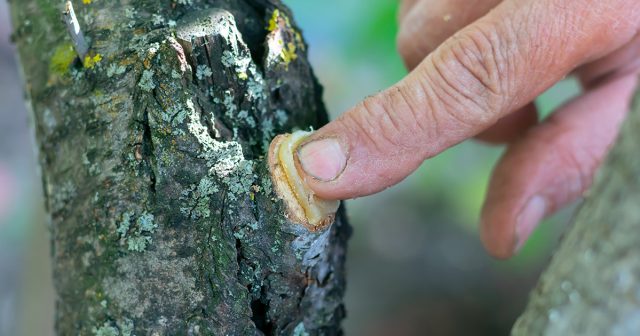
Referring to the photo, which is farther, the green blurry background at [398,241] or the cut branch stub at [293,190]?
the green blurry background at [398,241]

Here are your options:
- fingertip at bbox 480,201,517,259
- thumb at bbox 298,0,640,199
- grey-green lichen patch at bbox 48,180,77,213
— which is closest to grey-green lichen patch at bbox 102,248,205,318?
grey-green lichen patch at bbox 48,180,77,213

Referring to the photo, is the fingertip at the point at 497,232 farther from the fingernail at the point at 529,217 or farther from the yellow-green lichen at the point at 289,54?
the yellow-green lichen at the point at 289,54

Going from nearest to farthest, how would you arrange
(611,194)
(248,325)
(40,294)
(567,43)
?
(611,194)
(248,325)
(567,43)
(40,294)

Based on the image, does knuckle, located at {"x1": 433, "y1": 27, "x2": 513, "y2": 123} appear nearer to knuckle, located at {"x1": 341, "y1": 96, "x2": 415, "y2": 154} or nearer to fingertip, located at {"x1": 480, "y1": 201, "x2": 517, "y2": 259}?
knuckle, located at {"x1": 341, "y1": 96, "x2": 415, "y2": 154}

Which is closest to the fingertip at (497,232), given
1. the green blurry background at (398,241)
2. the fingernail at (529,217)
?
the fingernail at (529,217)

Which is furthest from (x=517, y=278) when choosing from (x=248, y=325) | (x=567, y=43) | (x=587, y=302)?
(x=587, y=302)

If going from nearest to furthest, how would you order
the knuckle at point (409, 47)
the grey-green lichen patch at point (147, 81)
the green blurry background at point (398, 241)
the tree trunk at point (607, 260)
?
the tree trunk at point (607, 260) → the grey-green lichen patch at point (147, 81) → the knuckle at point (409, 47) → the green blurry background at point (398, 241)

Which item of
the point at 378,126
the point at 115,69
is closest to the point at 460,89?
the point at 378,126

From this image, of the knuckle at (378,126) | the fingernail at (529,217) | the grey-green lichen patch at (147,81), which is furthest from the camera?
the fingernail at (529,217)

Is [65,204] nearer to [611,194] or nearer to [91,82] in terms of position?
[91,82]
